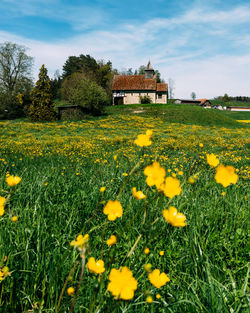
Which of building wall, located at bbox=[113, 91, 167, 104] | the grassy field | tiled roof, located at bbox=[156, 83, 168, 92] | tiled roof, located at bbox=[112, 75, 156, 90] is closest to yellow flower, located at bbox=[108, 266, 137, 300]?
the grassy field

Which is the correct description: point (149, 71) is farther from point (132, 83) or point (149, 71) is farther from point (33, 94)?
point (33, 94)

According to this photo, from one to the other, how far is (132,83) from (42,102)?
79.9ft

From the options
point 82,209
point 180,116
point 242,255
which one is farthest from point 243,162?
point 180,116

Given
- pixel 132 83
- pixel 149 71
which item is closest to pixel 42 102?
pixel 132 83

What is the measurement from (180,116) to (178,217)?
29564 mm

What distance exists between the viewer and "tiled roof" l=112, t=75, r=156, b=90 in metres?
43.5

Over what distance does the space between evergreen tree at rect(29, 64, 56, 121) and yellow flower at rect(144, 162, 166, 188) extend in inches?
960

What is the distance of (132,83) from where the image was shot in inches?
1727

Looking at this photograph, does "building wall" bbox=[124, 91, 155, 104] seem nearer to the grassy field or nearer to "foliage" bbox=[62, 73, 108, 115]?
"foliage" bbox=[62, 73, 108, 115]

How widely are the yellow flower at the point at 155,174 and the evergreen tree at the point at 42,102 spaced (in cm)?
2438

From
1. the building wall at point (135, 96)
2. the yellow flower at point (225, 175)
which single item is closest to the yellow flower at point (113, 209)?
the yellow flower at point (225, 175)

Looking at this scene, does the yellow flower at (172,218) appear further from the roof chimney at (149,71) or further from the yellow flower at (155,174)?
the roof chimney at (149,71)

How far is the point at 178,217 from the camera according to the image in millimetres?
728

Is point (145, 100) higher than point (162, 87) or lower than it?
lower
